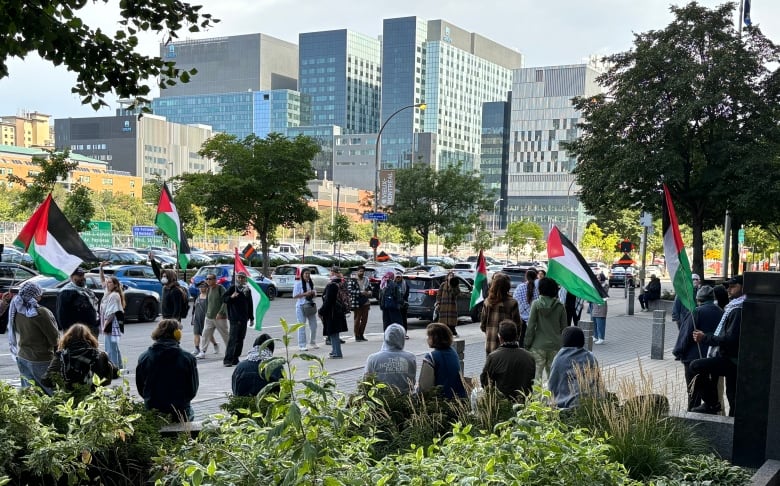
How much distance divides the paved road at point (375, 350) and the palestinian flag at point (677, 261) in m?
0.96

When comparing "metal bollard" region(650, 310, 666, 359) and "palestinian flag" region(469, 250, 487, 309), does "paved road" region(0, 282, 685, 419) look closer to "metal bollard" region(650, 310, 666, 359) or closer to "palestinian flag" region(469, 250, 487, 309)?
"metal bollard" region(650, 310, 666, 359)

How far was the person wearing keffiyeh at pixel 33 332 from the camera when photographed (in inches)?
353

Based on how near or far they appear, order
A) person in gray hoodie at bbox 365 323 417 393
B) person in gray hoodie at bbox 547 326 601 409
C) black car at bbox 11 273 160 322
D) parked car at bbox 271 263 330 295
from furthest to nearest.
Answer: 1. parked car at bbox 271 263 330 295
2. black car at bbox 11 273 160 322
3. person in gray hoodie at bbox 365 323 417 393
4. person in gray hoodie at bbox 547 326 601 409

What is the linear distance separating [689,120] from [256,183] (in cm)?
1902

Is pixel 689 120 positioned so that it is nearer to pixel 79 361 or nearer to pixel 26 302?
pixel 26 302

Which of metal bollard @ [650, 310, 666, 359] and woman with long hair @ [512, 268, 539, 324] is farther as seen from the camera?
metal bollard @ [650, 310, 666, 359]

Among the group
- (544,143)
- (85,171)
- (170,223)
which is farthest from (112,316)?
(544,143)

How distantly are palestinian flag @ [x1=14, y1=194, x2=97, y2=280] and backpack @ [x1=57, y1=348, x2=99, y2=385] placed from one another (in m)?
3.96

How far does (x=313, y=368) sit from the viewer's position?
4.01 m

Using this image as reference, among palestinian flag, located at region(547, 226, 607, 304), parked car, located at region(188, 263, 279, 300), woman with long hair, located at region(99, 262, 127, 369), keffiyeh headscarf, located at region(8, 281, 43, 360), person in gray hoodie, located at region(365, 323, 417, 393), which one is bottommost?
parked car, located at region(188, 263, 279, 300)

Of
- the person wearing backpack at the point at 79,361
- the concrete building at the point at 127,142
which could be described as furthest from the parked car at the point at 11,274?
the concrete building at the point at 127,142

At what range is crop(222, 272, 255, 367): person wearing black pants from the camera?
14219 millimetres

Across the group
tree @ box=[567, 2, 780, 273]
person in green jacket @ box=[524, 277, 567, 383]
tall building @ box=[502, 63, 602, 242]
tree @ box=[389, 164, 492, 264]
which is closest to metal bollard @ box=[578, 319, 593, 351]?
person in green jacket @ box=[524, 277, 567, 383]

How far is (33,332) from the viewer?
9.00m
